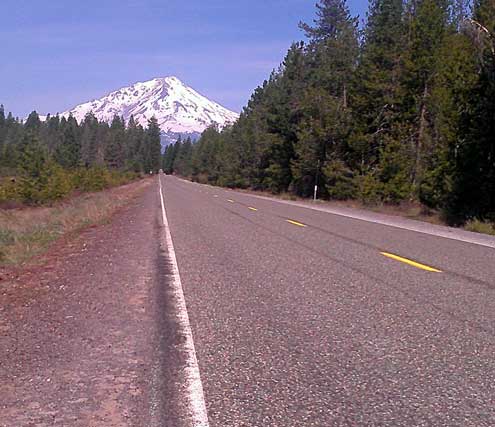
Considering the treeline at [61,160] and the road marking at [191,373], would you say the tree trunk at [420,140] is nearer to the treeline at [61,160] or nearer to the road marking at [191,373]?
the road marking at [191,373]

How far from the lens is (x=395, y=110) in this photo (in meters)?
39.5

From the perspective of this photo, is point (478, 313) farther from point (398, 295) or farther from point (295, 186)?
point (295, 186)

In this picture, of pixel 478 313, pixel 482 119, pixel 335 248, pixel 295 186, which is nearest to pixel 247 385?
pixel 478 313

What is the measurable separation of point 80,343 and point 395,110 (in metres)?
36.9

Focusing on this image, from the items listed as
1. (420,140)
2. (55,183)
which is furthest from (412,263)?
(55,183)

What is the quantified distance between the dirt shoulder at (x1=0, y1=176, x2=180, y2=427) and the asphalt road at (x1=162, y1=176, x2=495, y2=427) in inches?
20.7

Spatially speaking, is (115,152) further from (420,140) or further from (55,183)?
(420,140)

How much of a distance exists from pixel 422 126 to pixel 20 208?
109 ft

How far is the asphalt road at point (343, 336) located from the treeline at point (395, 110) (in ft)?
45.8

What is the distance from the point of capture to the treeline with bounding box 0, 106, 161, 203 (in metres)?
53.7

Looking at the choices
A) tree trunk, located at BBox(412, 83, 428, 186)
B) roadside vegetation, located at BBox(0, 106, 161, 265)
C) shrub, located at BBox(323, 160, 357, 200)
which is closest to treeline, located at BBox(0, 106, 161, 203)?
roadside vegetation, located at BBox(0, 106, 161, 265)

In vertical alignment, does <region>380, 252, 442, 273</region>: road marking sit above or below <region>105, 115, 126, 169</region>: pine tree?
below

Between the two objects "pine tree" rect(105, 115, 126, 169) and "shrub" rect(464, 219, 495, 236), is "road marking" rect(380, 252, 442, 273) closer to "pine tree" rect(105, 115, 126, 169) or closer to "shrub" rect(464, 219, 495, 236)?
"shrub" rect(464, 219, 495, 236)

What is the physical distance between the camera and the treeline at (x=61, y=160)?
176ft
